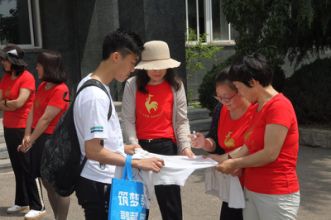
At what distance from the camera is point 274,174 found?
8.56ft

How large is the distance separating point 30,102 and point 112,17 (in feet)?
20.8

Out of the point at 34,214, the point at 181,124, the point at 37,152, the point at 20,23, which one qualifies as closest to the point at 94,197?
the point at 181,124

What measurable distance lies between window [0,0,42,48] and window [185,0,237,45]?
13.1 ft

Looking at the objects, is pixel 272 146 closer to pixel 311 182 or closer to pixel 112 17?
pixel 311 182

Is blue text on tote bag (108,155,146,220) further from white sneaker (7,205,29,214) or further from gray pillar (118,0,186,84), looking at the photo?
gray pillar (118,0,186,84)

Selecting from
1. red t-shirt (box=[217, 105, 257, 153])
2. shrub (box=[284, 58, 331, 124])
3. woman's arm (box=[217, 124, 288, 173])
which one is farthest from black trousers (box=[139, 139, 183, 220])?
shrub (box=[284, 58, 331, 124])

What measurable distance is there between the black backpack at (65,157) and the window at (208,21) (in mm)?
10221

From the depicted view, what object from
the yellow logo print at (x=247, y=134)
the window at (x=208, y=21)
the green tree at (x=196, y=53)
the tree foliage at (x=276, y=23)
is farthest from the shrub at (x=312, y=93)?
the yellow logo print at (x=247, y=134)

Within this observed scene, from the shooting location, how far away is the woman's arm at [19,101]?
4671 mm

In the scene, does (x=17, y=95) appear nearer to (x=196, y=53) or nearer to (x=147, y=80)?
(x=147, y=80)

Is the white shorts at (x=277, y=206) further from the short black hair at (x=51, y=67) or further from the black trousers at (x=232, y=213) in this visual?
the short black hair at (x=51, y=67)

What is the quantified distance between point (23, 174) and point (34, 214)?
46cm

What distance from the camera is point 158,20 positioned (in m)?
9.31

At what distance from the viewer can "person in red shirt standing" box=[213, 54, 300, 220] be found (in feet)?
8.23
